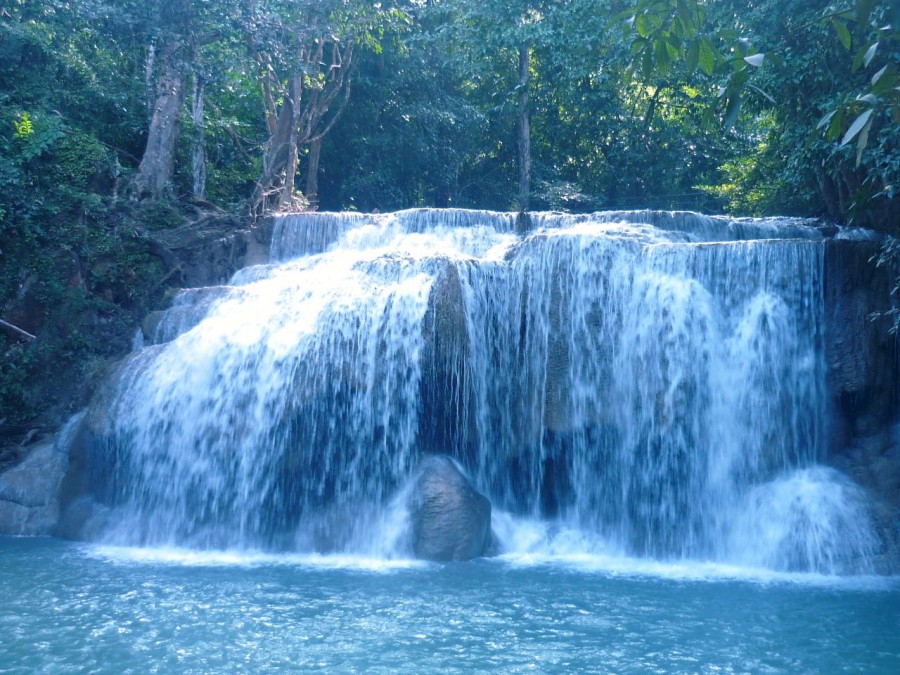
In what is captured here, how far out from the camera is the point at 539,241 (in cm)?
1152

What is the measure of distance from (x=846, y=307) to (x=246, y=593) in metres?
7.78

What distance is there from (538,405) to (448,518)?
2.13 metres

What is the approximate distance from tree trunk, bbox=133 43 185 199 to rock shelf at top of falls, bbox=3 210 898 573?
19.2 feet

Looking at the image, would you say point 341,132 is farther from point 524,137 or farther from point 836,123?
point 836,123

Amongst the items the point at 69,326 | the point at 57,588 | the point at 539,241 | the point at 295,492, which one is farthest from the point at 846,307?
the point at 69,326

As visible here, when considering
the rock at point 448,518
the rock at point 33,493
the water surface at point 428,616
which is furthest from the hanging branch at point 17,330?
the rock at point 448,518

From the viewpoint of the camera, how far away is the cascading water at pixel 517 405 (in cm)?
1029

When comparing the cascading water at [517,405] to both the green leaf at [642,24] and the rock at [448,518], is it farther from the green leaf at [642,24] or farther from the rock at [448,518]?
the green leaf at [642,24]

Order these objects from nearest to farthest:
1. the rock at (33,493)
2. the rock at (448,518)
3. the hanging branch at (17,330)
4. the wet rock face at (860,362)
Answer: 1. the rock at (448,518)
2. the wet rock face at (860,362)
3. the rock at (33,493)
4. the hanging branch at (17,330)

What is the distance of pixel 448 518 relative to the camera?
945cm

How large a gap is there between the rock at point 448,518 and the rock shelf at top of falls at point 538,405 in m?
0.44

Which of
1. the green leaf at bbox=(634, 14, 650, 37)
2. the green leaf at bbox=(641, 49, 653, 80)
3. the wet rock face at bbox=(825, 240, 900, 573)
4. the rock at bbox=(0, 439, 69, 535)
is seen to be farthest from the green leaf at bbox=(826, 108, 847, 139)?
the rock at bbox=(0, 439, 69, 535)

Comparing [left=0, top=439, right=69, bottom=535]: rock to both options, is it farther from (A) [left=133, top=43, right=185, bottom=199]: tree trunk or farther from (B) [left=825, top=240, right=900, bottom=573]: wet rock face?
(B) [left=825, top=240, right=900, bottom=573]: wet rock face

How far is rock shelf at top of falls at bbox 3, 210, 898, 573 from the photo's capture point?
10.3 m
